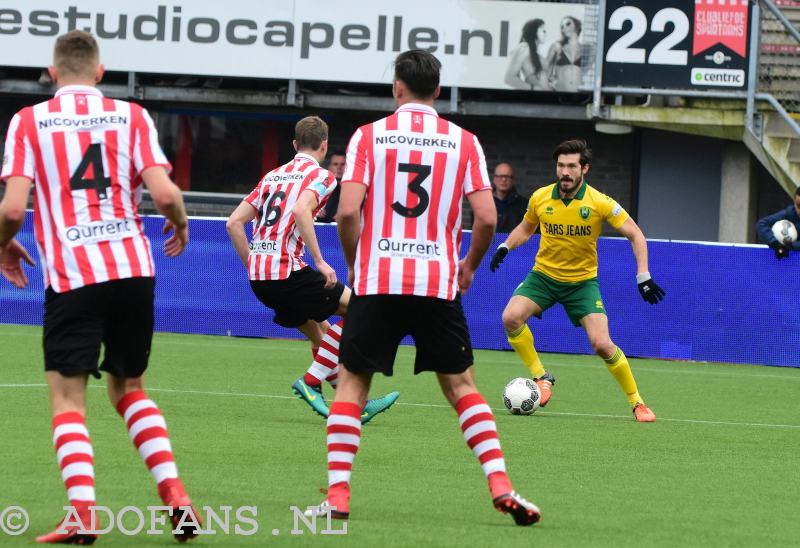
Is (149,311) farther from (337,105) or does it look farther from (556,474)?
(337,105)

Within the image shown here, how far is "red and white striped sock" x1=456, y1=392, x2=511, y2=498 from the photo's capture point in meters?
6.10

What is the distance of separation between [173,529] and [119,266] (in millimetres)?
958

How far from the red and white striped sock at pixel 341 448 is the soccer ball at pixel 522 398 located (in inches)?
185

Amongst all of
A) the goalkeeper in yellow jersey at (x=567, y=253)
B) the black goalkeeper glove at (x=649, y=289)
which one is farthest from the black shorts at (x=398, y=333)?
the goalkeeper in yellow jersey at (x=567, y=253)

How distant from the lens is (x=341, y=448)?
6086mm

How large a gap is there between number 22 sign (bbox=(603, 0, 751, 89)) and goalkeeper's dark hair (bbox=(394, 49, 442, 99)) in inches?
524

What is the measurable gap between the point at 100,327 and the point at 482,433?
62.3 inches

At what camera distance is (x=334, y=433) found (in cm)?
611

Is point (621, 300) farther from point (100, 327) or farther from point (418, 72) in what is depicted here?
point (100, 327)

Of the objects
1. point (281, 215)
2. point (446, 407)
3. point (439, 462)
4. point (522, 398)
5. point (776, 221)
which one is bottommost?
point (446, 407)

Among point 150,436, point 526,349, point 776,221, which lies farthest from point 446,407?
point 776,221

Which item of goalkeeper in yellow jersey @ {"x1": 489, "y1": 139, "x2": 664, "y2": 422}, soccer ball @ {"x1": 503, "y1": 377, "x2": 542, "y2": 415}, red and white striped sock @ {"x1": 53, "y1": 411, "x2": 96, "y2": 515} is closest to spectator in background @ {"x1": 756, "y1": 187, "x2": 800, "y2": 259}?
goalkeeper in yellow jersey @ {"x1": 489, "y1": 139, "x2": 664, "y2": 422}

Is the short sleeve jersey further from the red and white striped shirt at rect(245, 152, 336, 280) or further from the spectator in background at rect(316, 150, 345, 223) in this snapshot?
the spectator in background at rect(316, 150, 345, 223)

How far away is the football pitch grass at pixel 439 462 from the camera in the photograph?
6.03m
